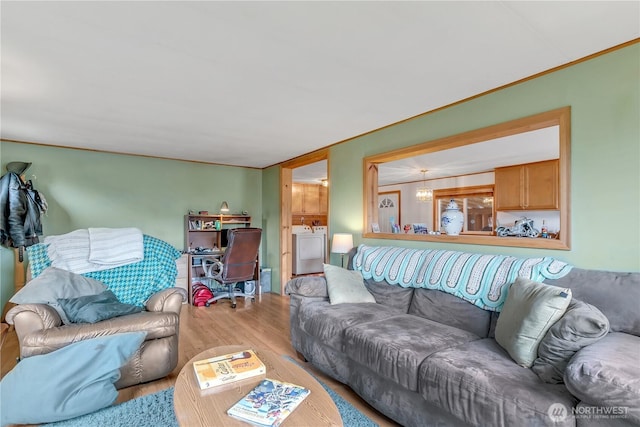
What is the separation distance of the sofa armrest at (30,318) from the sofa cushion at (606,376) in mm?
2828

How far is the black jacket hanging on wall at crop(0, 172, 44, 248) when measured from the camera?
128 inches

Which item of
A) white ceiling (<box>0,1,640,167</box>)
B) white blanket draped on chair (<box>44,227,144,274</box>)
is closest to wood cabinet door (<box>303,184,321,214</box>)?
white ceiling (<box>0,1,640,167</box>)

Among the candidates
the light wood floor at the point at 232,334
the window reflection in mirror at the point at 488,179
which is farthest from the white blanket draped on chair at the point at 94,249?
the window reflection in mirror at the point at 488,179

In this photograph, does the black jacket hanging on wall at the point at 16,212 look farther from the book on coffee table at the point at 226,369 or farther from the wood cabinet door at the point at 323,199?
the wood cabinet door at the point at 323,199

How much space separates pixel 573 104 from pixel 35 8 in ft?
10.1

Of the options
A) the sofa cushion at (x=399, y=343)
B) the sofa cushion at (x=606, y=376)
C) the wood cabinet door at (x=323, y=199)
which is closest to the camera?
the sofa cushion at (x=606, y=376)

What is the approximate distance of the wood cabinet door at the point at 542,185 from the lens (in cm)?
498

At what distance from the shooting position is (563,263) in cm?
205

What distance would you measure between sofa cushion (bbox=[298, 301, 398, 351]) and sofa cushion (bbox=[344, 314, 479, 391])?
0.28ft

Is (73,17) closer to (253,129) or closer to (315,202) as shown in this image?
(253,129)

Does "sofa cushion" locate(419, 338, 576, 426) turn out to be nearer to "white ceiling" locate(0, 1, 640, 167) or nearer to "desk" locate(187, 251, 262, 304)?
"white ceiling" locate(0, 1, 640, 167)

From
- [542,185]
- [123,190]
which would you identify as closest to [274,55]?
[123,190]

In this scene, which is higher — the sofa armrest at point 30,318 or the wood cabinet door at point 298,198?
the wood cabinet door at point 298,198

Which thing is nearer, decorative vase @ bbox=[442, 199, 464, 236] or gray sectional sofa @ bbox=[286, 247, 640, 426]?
gray sectional sofa @ bbox=[286, 247, 640, 426]
